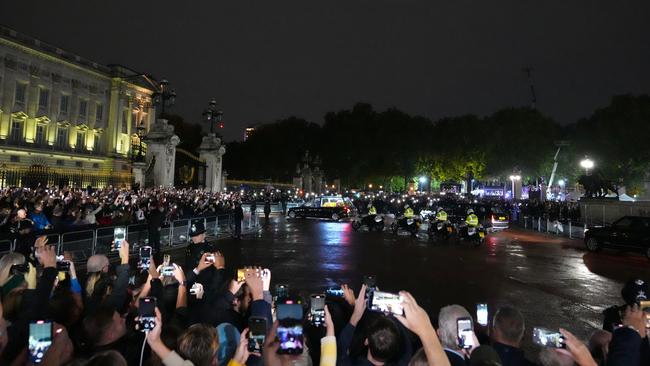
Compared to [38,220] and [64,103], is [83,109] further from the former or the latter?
[38,220]

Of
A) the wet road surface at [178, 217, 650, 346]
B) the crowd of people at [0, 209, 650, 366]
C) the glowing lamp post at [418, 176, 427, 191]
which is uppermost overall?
the glowing lamp post at [418, 176, 427, 191]

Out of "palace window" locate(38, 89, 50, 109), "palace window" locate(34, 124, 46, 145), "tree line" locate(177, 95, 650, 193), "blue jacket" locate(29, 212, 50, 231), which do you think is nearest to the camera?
"blue jacket" locate(29, 212, 50, 231)

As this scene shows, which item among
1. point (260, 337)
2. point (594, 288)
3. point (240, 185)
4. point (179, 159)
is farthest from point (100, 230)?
point (240, 185)

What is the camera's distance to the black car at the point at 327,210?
117 feet

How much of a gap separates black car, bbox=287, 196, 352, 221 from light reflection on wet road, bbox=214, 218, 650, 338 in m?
13.5

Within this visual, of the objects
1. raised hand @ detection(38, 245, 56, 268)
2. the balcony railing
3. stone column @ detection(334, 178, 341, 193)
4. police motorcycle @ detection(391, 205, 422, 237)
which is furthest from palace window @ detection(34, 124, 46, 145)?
raised hand @ detection(38, 245, 56, 268)

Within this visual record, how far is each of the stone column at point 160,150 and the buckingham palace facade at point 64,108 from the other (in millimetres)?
A: 21600

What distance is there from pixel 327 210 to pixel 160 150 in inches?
560

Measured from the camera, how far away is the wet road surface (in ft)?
31.0

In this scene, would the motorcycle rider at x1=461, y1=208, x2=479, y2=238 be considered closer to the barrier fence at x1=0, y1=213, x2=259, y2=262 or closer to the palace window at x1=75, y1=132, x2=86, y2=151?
the barrier fence at x1=0, y1=213, x2=259, y2=262

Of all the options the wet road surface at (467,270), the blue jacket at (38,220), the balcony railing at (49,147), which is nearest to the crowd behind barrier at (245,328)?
the wet road surface at (467,270)

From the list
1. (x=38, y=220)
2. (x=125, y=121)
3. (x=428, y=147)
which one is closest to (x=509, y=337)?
(x=38, y=220)

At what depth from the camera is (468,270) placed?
13.4 meters

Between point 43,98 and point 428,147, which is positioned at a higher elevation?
point 43,98
